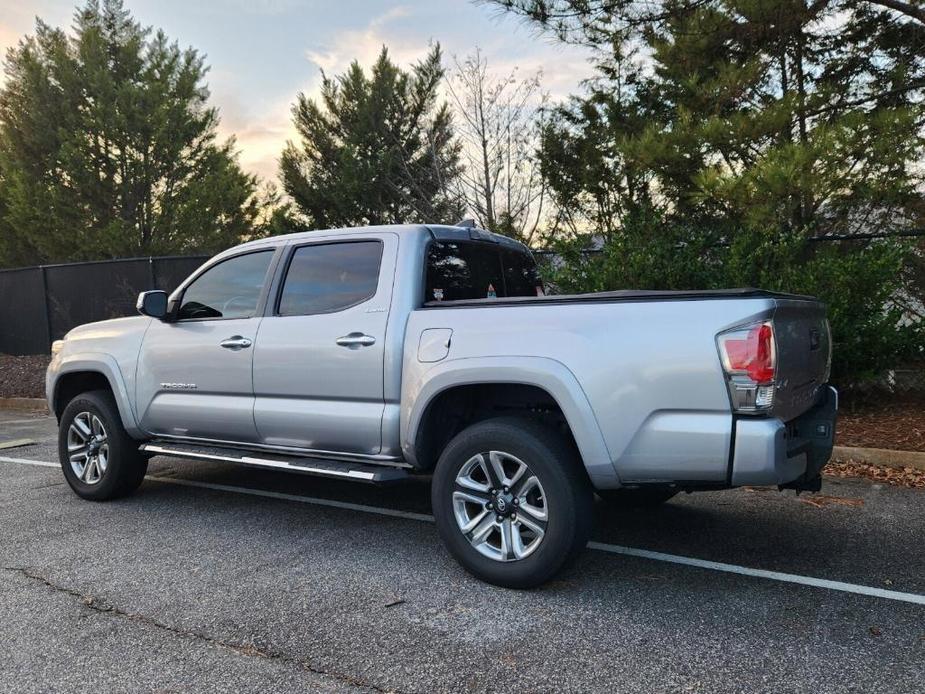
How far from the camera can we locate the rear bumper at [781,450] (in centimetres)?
317

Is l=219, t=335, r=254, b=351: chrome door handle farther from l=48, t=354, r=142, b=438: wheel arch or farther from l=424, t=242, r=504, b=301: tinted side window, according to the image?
l=424, t=242, r=504, b=301: tinted side window

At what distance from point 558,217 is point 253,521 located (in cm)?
900

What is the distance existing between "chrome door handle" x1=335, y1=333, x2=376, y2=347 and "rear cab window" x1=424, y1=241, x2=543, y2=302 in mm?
400

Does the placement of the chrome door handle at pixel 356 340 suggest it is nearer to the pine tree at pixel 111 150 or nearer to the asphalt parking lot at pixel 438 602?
the asphalt parking lot at pixel 438 602

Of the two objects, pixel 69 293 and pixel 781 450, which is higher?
pixel 69 293

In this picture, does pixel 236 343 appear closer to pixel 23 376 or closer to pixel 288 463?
pixel 288 463

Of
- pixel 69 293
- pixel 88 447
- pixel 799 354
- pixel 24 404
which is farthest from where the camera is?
pixel 69 293

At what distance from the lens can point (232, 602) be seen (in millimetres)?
3590

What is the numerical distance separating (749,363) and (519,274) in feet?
7.48

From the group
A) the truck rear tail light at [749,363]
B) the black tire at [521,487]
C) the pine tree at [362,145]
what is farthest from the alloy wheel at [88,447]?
the pine tree at [362,145]

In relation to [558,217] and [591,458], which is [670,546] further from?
[558,217]

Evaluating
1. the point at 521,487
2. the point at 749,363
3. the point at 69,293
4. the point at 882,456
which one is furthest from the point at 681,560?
the point at 69,293

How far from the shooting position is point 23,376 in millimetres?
13562

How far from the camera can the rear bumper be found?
10.4 feet
